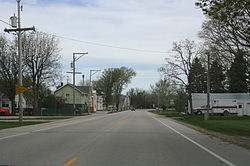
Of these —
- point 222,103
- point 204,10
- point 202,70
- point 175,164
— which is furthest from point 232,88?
point 175,164

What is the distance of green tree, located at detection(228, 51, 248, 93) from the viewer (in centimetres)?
3797

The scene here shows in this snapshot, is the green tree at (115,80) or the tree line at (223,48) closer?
the tree line at (223,48)

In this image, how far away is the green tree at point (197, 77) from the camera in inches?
2203

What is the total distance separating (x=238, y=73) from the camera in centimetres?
4678

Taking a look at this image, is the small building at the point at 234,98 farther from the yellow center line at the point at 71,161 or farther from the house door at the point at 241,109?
the yellow center line at the point at 71,161

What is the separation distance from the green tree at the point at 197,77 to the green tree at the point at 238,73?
544cm

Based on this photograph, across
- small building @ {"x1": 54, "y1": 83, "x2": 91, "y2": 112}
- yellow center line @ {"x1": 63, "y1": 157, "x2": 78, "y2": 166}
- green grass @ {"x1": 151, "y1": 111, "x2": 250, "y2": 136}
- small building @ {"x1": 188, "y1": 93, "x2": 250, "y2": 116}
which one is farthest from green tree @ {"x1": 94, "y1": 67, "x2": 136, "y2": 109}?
yellow center line @ {"x1": 63, "y1": 157, "x2": 78, "y2": 166}

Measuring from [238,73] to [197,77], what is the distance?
2584cm

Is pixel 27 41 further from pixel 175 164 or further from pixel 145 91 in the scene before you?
pixel 145 91

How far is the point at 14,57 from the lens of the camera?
55.4 meters

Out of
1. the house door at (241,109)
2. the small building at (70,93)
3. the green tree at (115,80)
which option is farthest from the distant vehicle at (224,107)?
the green tree at (115,80)

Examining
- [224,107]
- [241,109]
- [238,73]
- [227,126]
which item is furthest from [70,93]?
[227,126]

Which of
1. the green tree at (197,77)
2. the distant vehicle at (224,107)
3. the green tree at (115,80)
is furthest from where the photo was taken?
the green tree at (115,80)

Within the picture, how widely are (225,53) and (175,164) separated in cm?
3254
